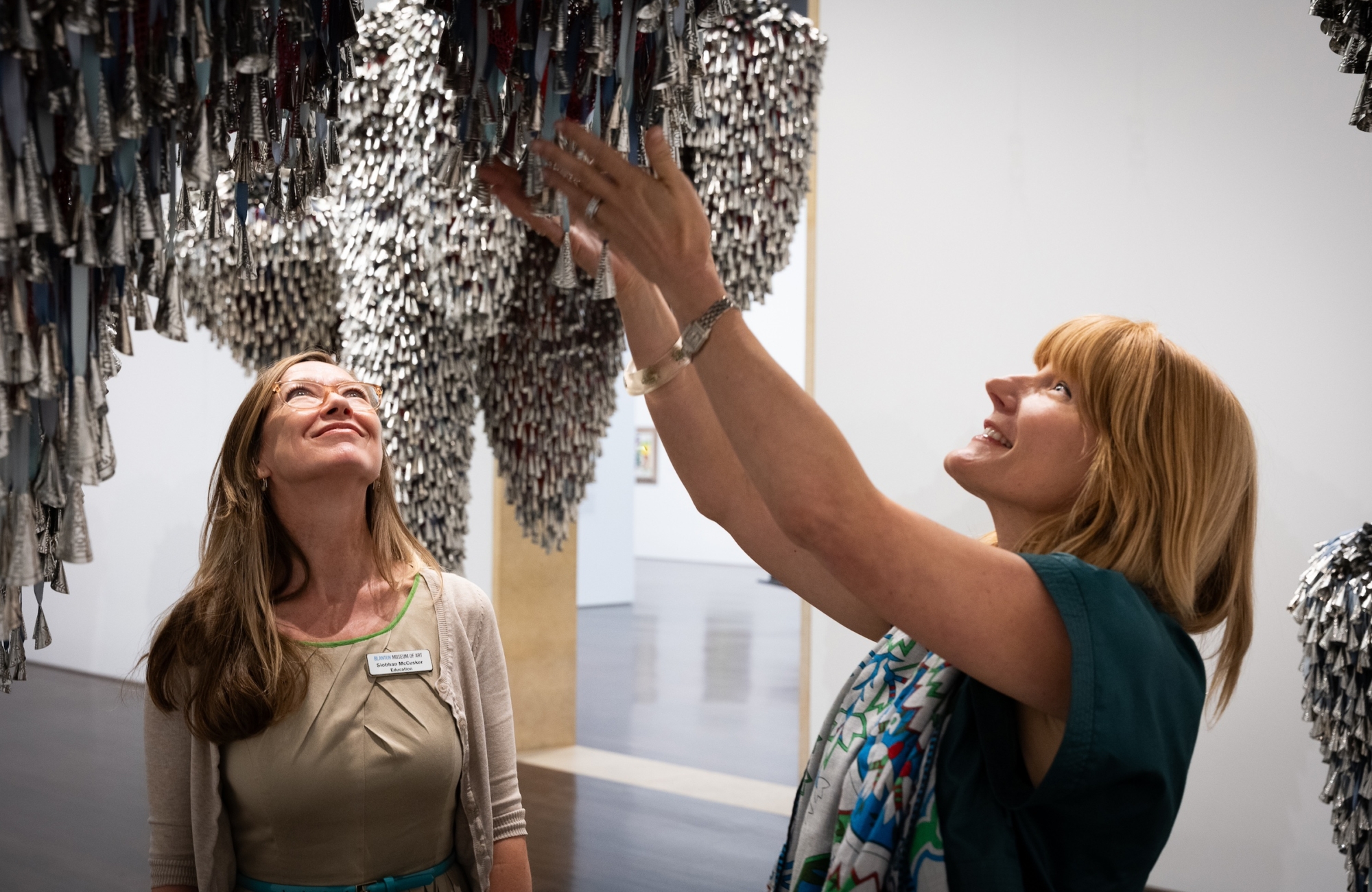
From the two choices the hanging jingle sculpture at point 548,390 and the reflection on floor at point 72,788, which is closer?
the hanging jingle sculpture at point 548,390

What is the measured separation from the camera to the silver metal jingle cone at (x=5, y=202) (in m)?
0.65

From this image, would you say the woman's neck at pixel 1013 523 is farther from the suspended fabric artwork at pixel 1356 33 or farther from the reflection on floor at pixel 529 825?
the reflection on floor at pixel 529 825

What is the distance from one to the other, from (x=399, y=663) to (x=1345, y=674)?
1576 millimetres

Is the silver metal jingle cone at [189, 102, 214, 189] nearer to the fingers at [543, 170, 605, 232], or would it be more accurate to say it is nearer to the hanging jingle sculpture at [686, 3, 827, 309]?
the fingers at [543, 170, 605, 232]

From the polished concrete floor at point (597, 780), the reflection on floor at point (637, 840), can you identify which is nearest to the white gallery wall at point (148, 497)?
the polished concrete floor at point (597, 780)

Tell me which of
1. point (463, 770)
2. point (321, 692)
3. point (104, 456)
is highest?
point (104, 456)

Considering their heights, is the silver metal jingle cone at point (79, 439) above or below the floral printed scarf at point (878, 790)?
above

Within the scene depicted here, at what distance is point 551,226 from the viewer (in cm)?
105

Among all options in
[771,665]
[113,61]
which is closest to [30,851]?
[113,61]

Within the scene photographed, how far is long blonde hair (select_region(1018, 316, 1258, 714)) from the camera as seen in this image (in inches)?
40.2

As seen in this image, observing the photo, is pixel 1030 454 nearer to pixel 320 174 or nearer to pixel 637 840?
pixel 320 174

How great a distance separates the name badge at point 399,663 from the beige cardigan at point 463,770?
1.1 inches

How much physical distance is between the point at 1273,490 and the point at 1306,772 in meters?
0.71

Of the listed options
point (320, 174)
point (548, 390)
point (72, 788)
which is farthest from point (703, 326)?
point (72, 788)
